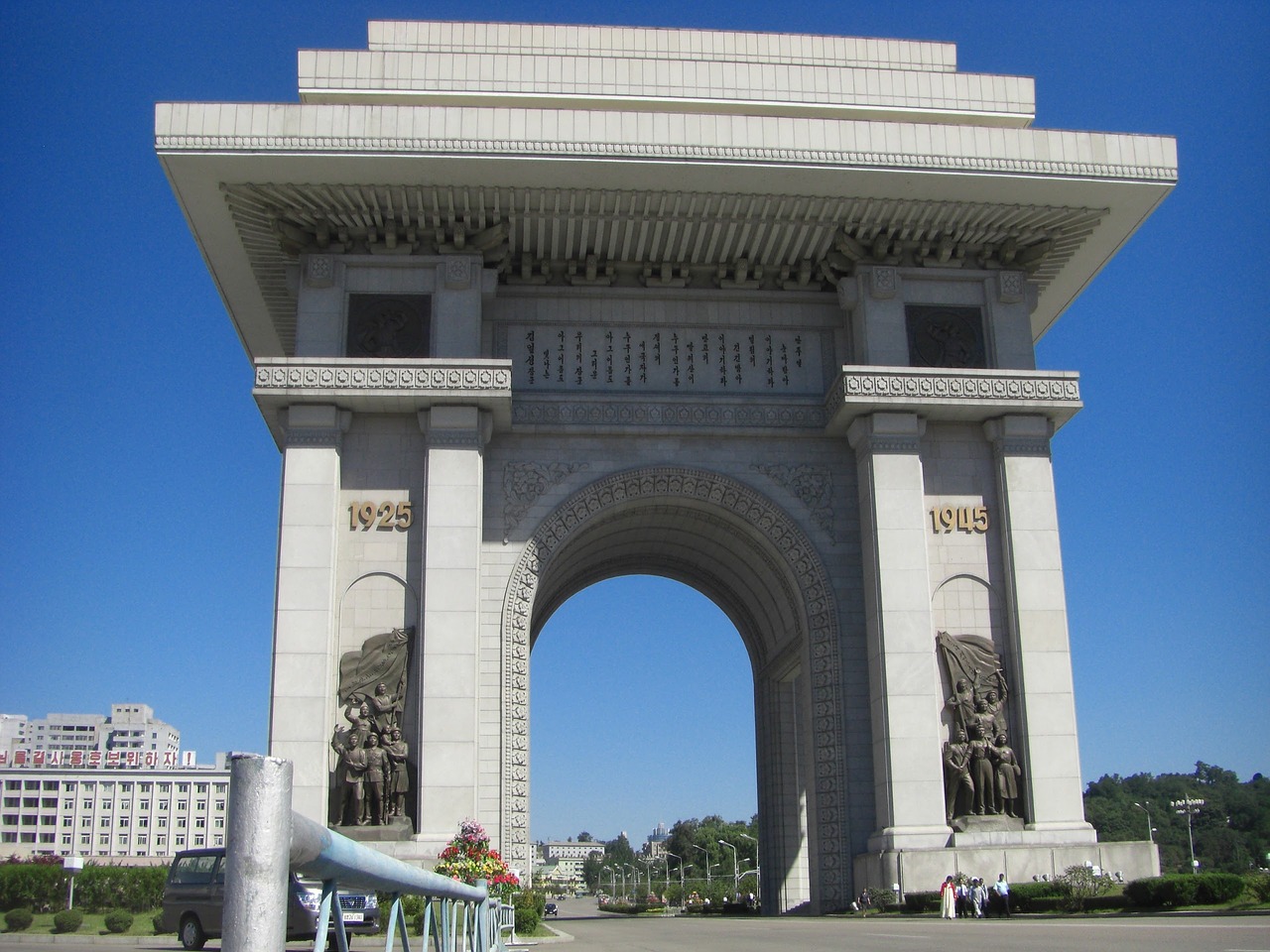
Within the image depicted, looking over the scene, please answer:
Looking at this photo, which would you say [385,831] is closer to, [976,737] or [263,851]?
[976,737]

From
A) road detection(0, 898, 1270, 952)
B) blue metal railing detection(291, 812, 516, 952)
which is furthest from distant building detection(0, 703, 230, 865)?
blue metal railing detection(291, 812, 516, 952)

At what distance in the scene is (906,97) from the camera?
24859 mm

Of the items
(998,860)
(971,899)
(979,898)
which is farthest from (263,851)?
(998,860)

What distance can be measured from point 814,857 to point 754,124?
13.6 metres

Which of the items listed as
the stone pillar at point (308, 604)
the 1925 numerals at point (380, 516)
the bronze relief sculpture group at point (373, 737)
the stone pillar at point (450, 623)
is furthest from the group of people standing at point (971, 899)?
the 1925 numerals at point (380, 516)

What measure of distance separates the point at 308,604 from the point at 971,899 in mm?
12215

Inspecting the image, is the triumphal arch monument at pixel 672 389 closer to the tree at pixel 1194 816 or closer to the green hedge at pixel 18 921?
the green hedge at pixel 18 921

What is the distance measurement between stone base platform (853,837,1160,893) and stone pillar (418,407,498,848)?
277 inches

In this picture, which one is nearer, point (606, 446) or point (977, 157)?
point (977, 157)

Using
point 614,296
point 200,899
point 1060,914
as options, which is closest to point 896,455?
point 614,296

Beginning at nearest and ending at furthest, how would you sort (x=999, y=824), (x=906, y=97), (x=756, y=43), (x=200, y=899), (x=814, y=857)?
1. (x=200, y=899)
2. (x=999, y=824)
3. (x=814, y=857)
4. (x=906, y=97)
5. (x=756, y=43)

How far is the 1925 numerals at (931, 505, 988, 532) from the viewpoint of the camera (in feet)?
78.4

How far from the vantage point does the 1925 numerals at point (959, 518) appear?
78.4ft

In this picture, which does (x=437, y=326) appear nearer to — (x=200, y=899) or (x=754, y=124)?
(x=754, y=124)
